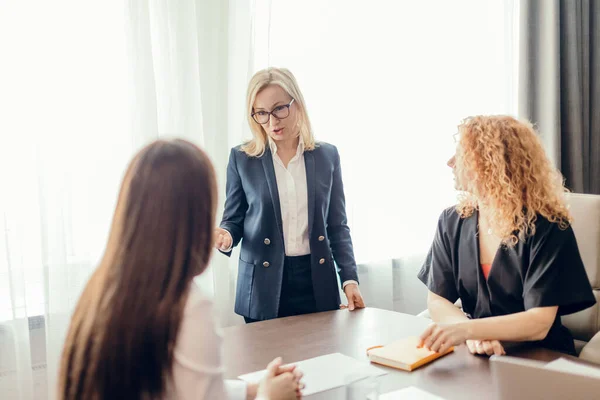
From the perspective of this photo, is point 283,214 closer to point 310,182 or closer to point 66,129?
point 310,182

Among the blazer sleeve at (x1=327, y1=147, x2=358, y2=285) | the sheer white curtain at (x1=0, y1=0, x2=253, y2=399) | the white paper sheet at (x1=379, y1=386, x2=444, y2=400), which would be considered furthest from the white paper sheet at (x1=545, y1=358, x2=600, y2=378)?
the sheer white curtain at (x1=0, y1=0, x2=253, y2=399)

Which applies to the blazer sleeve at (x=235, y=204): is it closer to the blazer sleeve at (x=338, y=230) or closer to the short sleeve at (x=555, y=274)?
the blazer sleeve at (x=338, y=230)

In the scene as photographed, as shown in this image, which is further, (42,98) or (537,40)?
(537,40)

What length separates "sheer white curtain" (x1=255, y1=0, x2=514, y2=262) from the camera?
302cm

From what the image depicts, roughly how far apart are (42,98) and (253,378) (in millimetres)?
1321

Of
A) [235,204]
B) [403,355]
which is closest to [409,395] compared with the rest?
[403,355]

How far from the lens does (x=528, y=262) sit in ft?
5.96

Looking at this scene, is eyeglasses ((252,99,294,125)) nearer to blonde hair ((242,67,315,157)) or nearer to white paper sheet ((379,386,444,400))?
blonde hair ((242,67,315,157))

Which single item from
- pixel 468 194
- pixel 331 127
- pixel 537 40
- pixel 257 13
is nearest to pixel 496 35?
pixel 537 40

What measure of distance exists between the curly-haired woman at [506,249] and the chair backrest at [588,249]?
0.33 metres

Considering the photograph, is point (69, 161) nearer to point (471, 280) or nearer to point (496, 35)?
point (471, 280)

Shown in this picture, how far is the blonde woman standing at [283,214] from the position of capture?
214 cm

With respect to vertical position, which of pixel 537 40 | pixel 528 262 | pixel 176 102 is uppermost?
pixel 537 40

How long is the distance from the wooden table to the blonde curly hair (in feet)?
1.23
